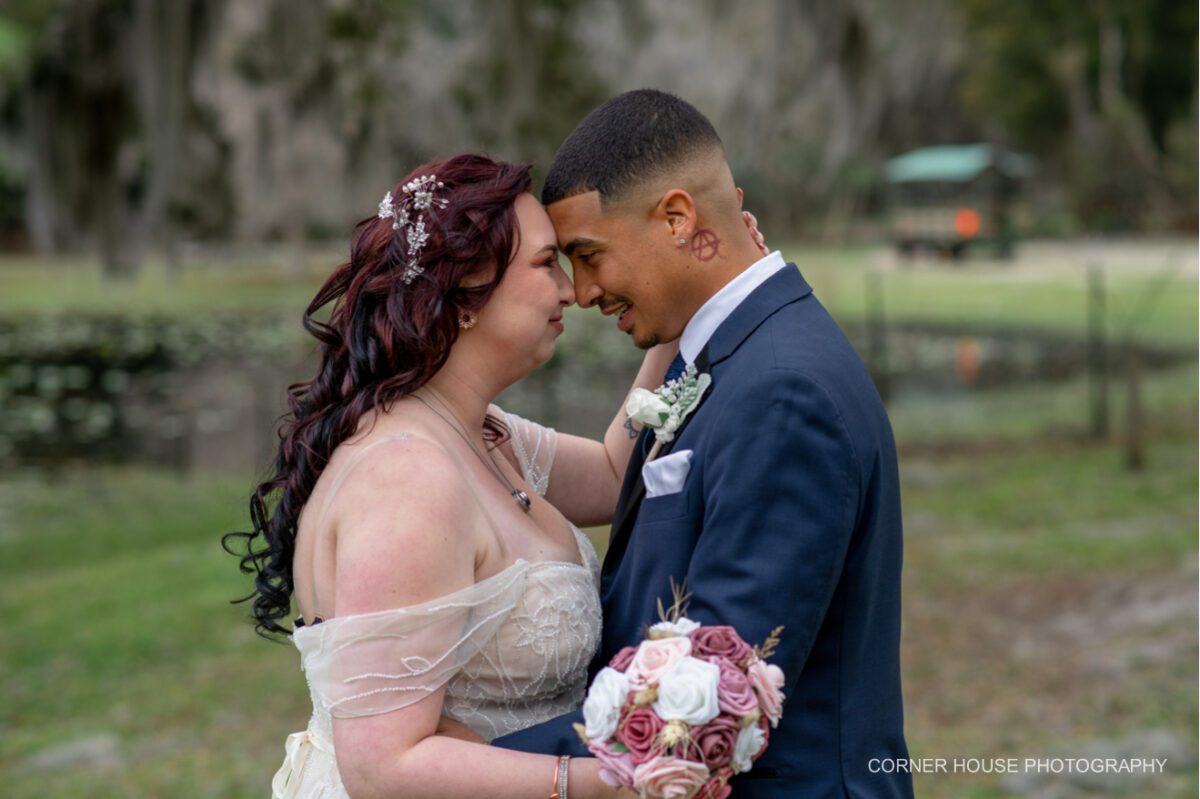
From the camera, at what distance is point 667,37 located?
17766 mm

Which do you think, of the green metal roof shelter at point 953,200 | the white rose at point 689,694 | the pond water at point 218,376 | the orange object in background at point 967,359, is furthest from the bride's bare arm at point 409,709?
the green metal roof shelter at point 953,200

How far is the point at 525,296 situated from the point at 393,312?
257 millimetres

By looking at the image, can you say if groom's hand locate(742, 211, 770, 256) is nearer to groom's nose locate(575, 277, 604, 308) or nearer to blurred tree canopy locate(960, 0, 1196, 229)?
groom's nose locate(575, 277, 604, 308)

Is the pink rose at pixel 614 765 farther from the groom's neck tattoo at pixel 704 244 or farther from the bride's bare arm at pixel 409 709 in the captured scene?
the groom's neck tattoo at pixel 704 244

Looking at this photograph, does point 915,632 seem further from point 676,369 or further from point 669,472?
point 669,472

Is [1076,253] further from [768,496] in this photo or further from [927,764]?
[768,496]

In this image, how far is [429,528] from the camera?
2348mm

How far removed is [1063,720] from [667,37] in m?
13.2

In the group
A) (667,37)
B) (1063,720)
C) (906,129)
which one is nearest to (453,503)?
(1063,720)

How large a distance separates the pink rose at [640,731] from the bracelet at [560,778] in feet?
1.00

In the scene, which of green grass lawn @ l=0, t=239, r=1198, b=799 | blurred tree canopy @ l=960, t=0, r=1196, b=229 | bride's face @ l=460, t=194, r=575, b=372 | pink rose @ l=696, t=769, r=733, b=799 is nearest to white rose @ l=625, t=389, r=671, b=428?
bride's face @ l=460, t=194, r=575, b=372

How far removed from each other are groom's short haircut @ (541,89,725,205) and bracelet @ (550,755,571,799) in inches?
40.4

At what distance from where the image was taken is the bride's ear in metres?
2.48

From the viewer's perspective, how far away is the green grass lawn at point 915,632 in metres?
Answer: 6.13
